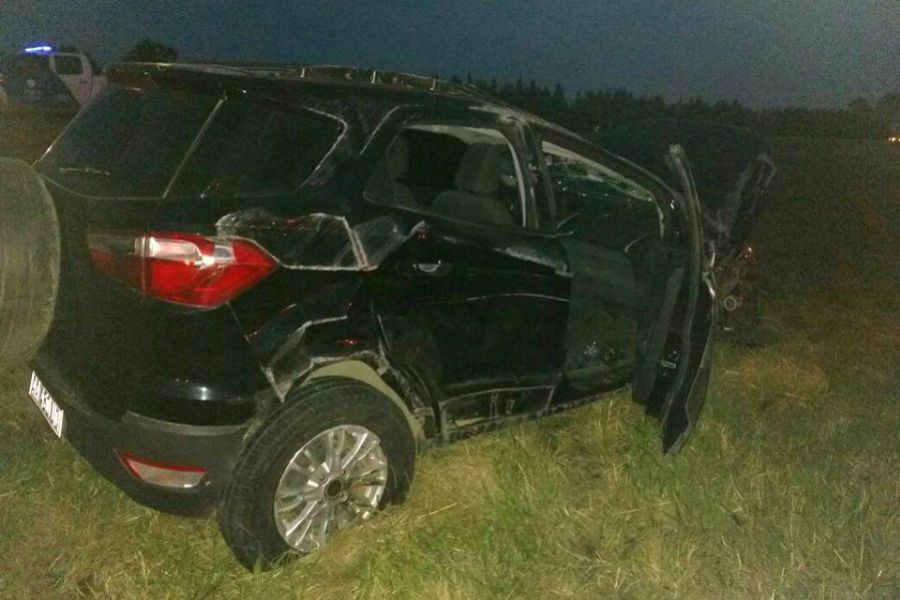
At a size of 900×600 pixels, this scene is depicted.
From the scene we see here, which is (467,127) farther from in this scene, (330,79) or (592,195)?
(592,195)

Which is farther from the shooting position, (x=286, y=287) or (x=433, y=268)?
(x=433, y=268)

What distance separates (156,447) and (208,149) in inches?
39.7

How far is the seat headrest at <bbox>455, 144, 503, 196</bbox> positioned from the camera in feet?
13.0

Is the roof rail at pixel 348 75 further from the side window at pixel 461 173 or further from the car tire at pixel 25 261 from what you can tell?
the car tire at pixel 25 261

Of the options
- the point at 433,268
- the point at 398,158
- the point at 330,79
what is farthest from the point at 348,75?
the point at 433,268

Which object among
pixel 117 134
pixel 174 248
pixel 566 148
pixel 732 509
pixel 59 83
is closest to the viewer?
pixel 174 248

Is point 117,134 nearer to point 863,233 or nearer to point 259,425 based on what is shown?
point 259,425

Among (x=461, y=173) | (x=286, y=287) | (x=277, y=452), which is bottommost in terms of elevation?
(x=277, y=452)

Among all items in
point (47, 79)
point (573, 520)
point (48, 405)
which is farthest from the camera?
point (47, 79)

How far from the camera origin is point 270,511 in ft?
10.6

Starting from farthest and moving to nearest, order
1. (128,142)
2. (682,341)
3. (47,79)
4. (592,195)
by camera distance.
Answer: (47,79), (592,195), (682,341), (128,142)

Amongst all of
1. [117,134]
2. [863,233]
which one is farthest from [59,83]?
[117,134]

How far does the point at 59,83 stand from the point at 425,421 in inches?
863

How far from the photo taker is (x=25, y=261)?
320 cm
